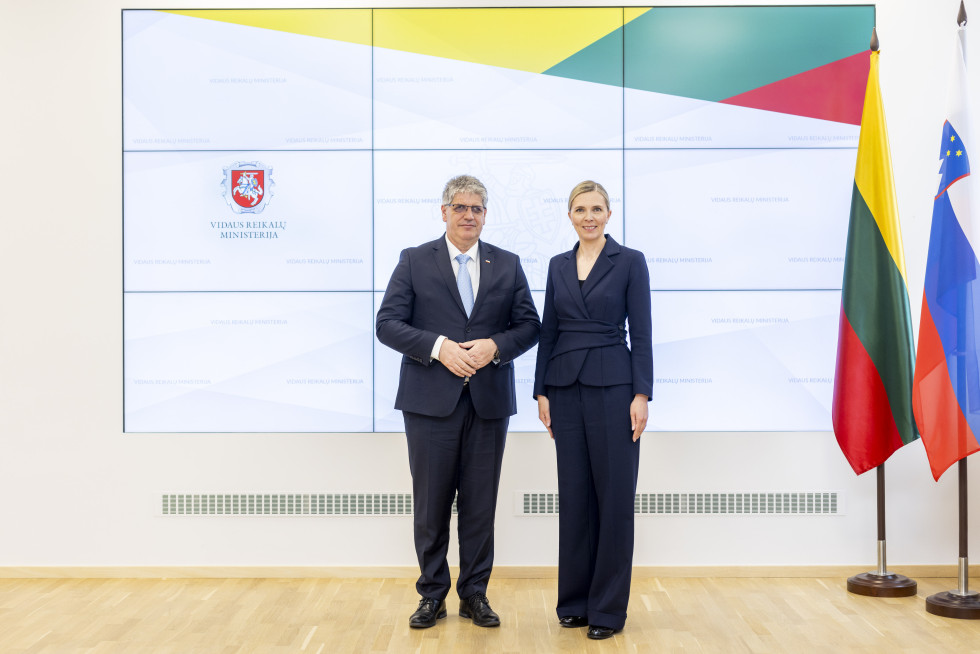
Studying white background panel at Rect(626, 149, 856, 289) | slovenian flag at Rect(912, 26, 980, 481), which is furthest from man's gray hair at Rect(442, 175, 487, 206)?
slovenian flag at Rect(912, 26, 980, 481)

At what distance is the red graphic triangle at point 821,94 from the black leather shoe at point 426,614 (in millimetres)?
2853

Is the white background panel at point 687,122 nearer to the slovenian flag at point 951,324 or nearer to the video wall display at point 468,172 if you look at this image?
the video wall display at point 468,172

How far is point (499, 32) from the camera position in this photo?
3893mm

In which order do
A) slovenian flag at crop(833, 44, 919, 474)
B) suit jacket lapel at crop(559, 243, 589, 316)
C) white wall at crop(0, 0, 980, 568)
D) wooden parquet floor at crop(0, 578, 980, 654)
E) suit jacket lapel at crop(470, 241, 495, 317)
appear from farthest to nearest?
white wall at crop(0, 0, 980, 568) → slovenian flag at crop(833, 44, 919, 474) → suit jacket lapel at crop(470, 241, 495, 317) → suit jacket lapel at crop(559, 243, 589, 316) → wooden parquet floor at crop(0, 578, 980, 654)

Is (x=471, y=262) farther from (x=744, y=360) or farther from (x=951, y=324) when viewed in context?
(x=951, y=324)

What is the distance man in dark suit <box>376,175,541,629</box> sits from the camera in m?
3.04

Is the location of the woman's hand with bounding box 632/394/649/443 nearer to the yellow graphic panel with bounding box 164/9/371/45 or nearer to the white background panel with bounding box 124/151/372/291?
the white background panel with bounding box 124/151/372/291

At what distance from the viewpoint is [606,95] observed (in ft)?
12.8

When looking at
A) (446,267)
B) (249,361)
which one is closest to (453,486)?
(446,267)

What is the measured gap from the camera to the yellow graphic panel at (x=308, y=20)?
3893mm

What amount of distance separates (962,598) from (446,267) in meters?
2.64

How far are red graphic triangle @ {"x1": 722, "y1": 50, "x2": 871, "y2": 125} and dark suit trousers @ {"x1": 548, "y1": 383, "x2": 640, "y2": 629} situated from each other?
6.25 ft

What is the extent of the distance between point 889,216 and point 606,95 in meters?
1.48

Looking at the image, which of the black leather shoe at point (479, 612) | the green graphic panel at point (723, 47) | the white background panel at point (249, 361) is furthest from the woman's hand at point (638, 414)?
the green graphic panel at point (723, 47)
